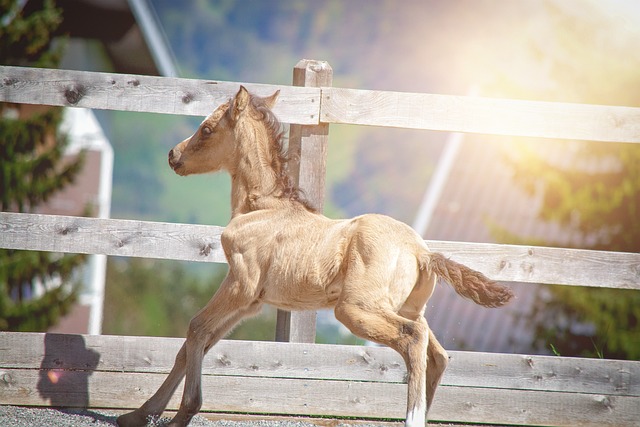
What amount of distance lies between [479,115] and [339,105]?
97 centimetres

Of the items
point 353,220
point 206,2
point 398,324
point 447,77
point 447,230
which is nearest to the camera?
point 398,324

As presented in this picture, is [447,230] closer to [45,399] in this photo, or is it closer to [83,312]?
[83,312]

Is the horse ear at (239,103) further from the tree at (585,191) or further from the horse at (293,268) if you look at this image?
the tree at (585,191)

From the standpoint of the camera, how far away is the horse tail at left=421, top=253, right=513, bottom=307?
391cm

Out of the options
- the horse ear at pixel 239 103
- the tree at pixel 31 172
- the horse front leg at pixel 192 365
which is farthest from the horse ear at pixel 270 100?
the tree at pixel 31 172

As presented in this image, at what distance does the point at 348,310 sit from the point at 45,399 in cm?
227

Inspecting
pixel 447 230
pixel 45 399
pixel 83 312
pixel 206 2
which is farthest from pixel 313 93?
pixel 206 2

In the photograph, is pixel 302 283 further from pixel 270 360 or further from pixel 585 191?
pixel 585 191

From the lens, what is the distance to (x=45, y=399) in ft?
16.1

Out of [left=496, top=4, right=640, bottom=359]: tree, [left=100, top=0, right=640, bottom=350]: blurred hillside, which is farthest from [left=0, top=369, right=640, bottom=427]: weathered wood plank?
[left=100, top=0, right=640, bottom=350]: blurred hillside

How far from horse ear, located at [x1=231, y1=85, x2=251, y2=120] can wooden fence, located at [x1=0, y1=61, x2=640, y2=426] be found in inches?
18.9

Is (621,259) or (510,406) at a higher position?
(621,259)

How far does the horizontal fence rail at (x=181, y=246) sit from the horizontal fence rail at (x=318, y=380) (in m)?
0.57

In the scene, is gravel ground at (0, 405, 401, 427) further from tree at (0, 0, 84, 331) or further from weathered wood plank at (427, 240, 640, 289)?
tree at (0, 0, 84, 331)
